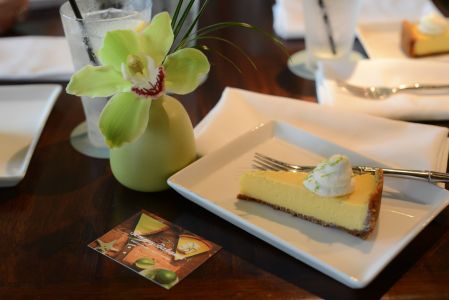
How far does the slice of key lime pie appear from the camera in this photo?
1.90ft

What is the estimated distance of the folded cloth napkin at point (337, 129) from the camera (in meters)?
0.72

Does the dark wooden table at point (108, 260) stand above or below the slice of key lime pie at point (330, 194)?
below

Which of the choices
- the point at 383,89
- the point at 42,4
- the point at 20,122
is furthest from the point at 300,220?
the point at 42,4

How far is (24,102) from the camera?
0.91m

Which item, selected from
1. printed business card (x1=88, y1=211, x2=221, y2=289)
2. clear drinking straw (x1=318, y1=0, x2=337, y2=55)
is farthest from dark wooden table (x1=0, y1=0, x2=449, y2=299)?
clear drinking straw (x1=318, y1=0, x2=337, y2=55)

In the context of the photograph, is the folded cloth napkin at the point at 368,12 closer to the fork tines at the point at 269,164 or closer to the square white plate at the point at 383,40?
the square white plate at the point at 383,40

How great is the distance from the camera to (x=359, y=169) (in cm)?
66

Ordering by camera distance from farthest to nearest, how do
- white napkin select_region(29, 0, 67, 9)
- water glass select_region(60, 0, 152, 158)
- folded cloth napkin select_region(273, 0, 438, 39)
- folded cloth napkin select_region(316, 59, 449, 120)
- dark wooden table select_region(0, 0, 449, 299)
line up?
white napkin select_region(29, 0, 67, 9)
folded cloth napkin select_region(273, 0, 438, 39)
folded cloth napkin select_region(316, 59, 449, 120)
water glass select_region(60, 0, 152, 158)
dark wooden table select_region(0, 0, 449, 299)

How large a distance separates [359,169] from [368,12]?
735mm

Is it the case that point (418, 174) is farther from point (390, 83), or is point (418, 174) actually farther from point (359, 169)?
point (390, 83)

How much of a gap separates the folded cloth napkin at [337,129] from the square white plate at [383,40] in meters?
0.31

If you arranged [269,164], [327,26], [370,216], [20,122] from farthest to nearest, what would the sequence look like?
[327,26] → [20,122] → [269,164] → [370,216]

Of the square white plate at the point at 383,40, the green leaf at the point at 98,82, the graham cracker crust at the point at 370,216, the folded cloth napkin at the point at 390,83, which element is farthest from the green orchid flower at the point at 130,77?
the square white plate at the point at 383,40

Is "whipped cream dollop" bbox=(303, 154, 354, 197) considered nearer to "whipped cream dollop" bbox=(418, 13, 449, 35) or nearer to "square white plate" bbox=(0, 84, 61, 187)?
"square white plate" bbox=(0, 84, 61, 187)
